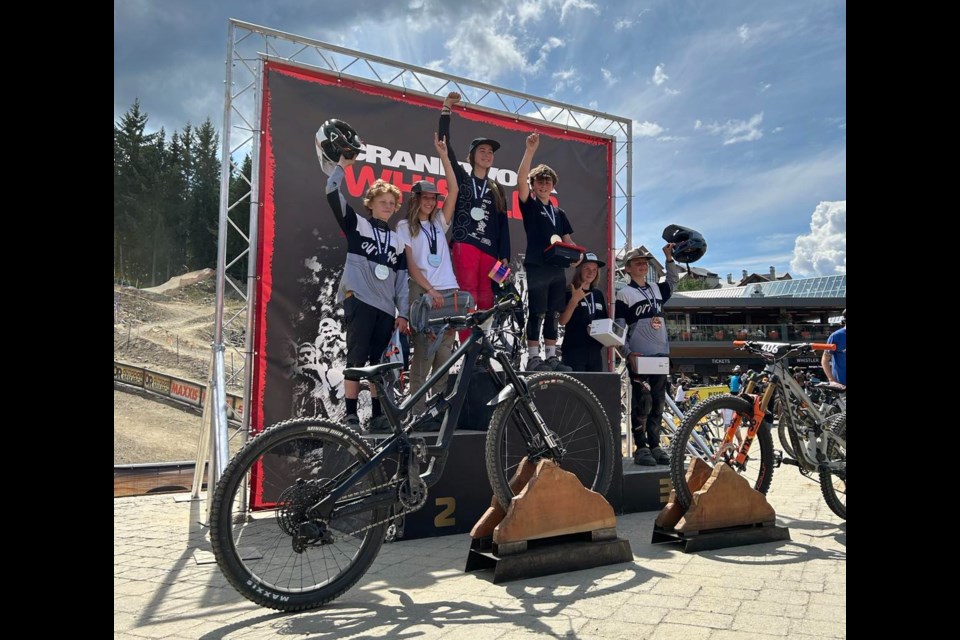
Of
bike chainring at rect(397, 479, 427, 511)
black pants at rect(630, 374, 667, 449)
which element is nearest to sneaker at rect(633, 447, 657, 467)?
black pants at rect(630, 374, 667, 449)

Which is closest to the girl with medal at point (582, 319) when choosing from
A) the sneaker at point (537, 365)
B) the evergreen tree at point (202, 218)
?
the sneaker at point (537, 365)

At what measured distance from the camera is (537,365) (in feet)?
18.2

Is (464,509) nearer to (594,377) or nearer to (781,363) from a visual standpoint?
(594,377)

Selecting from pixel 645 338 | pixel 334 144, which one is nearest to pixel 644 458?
pixel 645 338

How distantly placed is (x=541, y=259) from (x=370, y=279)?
1779 millimetres

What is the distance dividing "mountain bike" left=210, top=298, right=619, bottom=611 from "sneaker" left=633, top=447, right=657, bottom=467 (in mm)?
1911

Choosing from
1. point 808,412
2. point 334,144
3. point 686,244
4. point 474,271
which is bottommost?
point 808,412

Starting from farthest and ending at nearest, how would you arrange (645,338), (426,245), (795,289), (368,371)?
(795,289) < (645,338) < (426,245) < (368,371)

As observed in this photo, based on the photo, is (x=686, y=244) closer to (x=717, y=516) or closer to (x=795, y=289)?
(x=717, y=516)
